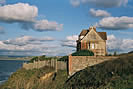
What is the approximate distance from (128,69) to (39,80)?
49.3ft

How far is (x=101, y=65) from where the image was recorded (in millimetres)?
23688

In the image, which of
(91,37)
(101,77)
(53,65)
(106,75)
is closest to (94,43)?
(91,37)

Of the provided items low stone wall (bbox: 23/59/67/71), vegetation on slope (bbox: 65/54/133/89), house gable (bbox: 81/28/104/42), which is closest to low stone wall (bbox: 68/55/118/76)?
vegetation on slope (bbox: 65/54/133/89)

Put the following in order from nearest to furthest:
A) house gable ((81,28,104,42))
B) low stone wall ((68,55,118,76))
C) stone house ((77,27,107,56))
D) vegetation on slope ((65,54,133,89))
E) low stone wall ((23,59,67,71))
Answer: vegetation on slope ((65,54,133,89))
low stone wall ((68,55,118,76))
low stone wall ((23,59,67,71))
stone house ((77,27,107,56))
house gable ((81,28,104,42))

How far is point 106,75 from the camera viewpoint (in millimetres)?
20453

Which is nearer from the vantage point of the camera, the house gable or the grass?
the grass

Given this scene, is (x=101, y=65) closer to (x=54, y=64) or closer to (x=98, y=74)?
(x=98, y=74)

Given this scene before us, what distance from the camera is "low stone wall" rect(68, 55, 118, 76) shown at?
82.5 feet

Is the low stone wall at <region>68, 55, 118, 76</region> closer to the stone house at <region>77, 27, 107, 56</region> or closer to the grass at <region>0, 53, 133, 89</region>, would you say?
the grass at <region>0, 53, 133, 89</region>

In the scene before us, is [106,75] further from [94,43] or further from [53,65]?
[94,43]

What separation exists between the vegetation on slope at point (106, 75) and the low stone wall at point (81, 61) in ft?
3.57

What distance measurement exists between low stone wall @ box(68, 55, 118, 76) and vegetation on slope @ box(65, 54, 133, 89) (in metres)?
1.09

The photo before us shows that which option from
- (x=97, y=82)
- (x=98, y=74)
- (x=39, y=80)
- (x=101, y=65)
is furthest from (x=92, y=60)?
(x=39, y=80)

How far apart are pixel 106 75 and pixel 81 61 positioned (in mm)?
5813
